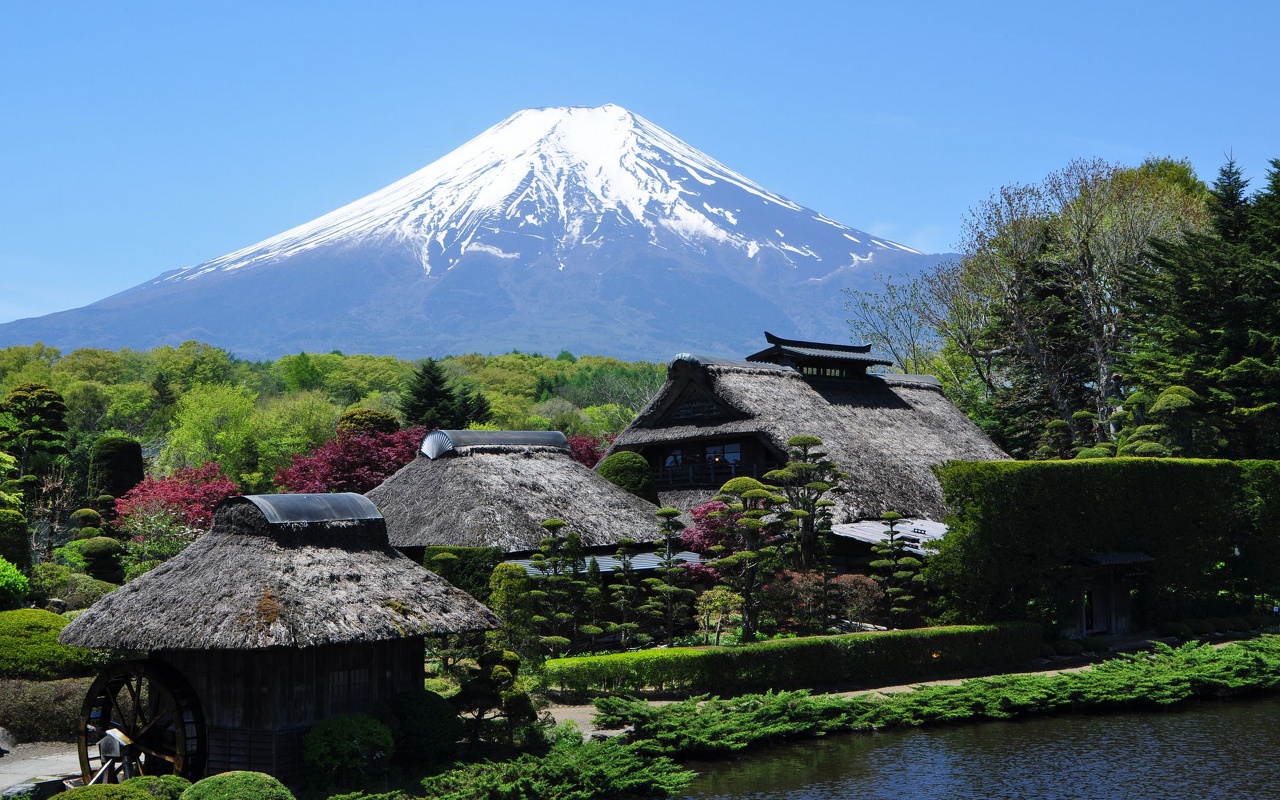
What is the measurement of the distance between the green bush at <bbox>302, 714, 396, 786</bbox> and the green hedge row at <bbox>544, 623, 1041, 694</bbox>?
7.10 metres

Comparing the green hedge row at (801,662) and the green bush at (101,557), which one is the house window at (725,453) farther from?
the green bush at (101,557)

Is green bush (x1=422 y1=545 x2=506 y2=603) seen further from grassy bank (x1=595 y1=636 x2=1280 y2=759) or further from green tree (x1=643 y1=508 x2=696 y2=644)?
grassy bank (x1=595 y1=636 x2=1280 y2=759)

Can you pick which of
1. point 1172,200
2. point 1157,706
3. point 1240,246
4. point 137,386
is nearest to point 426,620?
point 1157,706

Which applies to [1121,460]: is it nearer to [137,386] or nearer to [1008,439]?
[1008,439]

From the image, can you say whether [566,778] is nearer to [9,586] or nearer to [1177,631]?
[9,586]

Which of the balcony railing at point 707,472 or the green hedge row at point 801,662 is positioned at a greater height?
the balcony railing at point 707,472

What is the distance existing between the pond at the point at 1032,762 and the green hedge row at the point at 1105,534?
702cm

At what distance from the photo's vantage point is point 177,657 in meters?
19.6

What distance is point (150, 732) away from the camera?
18844 millimetres

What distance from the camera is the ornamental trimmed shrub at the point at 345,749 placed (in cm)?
1839

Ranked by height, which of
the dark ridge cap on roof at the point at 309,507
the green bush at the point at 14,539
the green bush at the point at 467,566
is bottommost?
the green bush at the point at 467,566

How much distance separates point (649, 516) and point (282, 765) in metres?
18.1

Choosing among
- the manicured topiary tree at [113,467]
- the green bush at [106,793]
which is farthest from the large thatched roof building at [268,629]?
the manicured topiary tree at [113,467]

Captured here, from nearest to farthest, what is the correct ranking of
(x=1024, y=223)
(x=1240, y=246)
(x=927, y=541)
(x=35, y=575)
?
1. (x=35, y=575)
2. (x=927, y=541)
3. (x=1240, y=246)
4. (x=1024, y=223)
